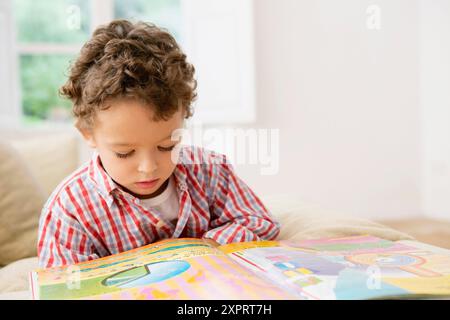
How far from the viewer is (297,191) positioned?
8.47 ft

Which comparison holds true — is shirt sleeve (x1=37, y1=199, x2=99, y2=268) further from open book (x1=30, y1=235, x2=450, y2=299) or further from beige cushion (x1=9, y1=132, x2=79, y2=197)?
beige cushion (x1=9, y1=132, x2=79, y2=197)

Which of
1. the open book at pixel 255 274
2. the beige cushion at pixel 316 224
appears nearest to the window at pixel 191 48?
the beige cushion at pixel 316 224

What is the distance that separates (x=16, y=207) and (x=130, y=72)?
511 mm

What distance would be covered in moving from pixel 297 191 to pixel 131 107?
1.85 m

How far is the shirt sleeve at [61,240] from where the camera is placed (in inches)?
32.2

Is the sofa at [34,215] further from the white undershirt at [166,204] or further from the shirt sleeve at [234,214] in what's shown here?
the white undershirt at [166,204]

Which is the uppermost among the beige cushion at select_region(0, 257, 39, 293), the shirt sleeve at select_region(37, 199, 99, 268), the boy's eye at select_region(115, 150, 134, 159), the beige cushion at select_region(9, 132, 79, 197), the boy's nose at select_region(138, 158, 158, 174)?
the boy's eye at select_region(115, 150, 134, 159)

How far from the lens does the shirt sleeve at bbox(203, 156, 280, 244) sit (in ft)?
3.02

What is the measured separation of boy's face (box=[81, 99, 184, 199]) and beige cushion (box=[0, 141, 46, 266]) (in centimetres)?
40

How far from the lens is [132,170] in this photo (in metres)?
0.83

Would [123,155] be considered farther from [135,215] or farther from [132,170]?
[135,215]

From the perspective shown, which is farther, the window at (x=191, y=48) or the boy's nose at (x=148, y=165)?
the window at (x=191, y=48)

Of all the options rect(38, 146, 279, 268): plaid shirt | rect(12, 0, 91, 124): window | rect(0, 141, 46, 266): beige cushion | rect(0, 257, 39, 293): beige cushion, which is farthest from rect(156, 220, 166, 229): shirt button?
rect(12, 0, 91, 124): window
